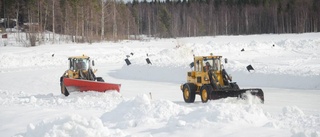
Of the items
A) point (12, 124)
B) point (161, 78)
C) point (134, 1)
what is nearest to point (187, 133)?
point (12, 124)

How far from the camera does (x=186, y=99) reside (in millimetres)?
15930

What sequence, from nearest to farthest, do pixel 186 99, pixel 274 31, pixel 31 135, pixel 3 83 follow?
pixel 31 135 → pixel 186 99 → pixel 3 83 → pixel 274 31

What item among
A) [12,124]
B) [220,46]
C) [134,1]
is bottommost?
[12,124]

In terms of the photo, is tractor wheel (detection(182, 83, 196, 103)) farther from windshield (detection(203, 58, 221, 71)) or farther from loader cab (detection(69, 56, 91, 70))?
loader cab (detection(69, 56, 91, 70))

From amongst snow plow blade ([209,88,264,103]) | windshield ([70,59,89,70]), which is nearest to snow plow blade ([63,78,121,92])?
windshield ([70,59,89,70])

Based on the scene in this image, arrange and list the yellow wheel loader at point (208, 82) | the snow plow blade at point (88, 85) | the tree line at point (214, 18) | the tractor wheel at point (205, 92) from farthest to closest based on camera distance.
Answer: the tree line at point (214, 18)
the snow plow blade at point (88, 85)
the tractor wheel at point (205, 92)
the yellow wheel loader at point (208, 82)

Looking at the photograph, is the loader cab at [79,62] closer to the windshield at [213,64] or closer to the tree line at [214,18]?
the windshield at [213,64]

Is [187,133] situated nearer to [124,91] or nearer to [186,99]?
[186,99]

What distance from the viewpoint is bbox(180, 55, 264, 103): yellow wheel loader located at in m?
14.5

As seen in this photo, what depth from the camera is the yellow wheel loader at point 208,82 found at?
14523 millimetres

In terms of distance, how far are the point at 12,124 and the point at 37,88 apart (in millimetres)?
11302

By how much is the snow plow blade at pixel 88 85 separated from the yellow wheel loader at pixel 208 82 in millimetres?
3364

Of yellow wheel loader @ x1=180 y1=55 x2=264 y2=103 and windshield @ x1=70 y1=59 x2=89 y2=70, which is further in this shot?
windshield @ x1=70 y1=59 x2=89 y2=70

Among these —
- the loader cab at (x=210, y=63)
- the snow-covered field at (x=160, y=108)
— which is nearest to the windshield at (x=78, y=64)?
the snow-covered field at (x=160, y=108)
